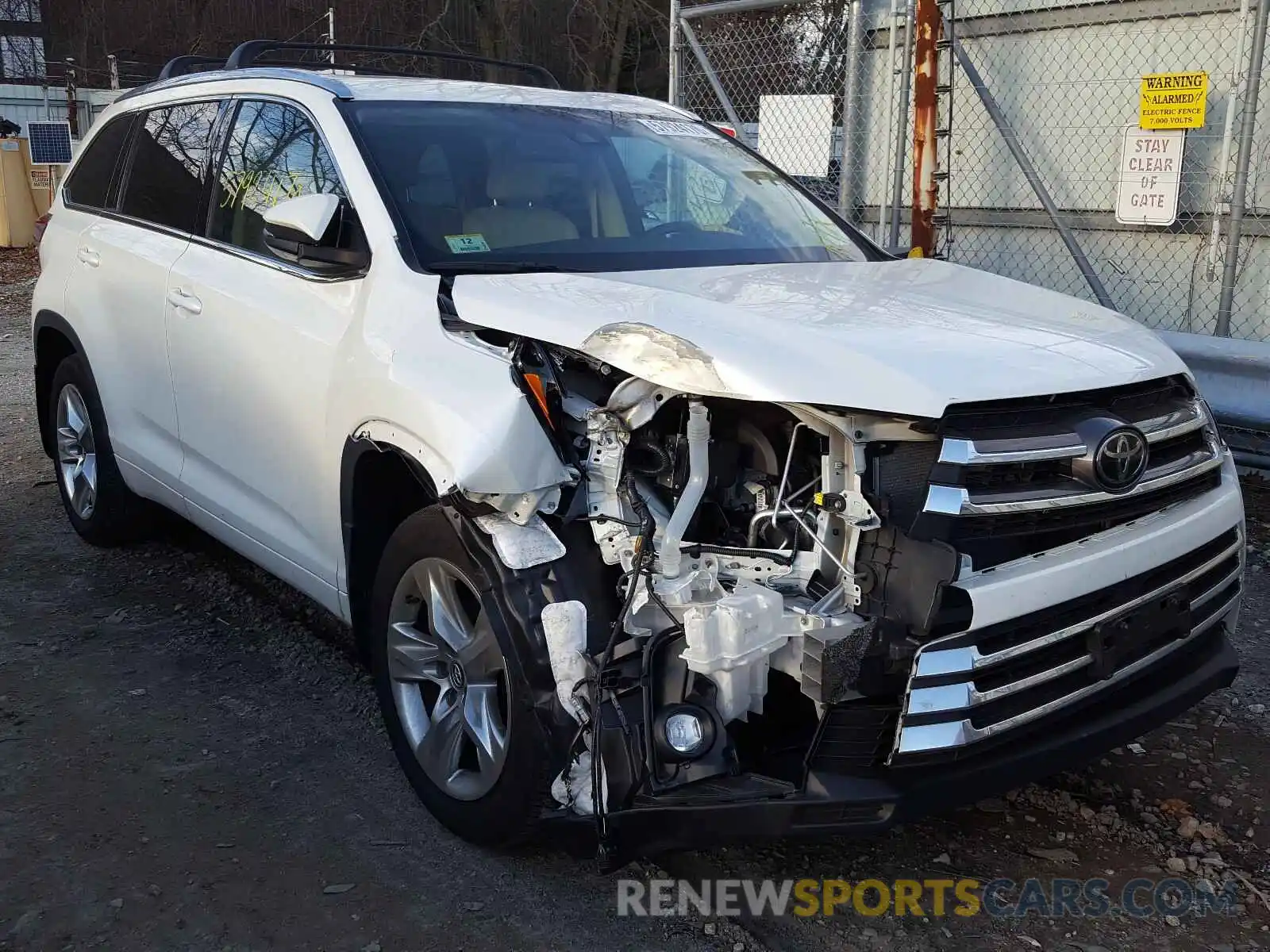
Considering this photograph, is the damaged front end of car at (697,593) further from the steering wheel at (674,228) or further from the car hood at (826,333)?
the steering wheel at (674,228)

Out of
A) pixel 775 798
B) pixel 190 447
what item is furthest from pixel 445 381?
pixel 190 447

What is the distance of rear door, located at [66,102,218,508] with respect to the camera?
Result: 173 inches

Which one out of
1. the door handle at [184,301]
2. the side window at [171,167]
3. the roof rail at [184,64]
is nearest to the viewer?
the door handle at [184,301]

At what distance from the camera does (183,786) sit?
3.46 m

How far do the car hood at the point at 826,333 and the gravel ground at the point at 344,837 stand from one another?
4.22ft

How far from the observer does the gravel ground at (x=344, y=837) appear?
284 cm

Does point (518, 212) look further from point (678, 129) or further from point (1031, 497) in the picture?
point (1031, 497)

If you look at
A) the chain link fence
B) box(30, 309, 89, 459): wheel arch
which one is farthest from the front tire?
the chain link fence

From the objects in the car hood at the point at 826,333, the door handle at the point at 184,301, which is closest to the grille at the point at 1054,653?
the car hood at the point at 826,333

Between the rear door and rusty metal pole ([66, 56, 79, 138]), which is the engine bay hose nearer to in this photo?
the rear door

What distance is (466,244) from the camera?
3.51m

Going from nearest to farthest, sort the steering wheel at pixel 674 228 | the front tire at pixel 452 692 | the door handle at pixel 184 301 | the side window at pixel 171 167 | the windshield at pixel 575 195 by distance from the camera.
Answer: the front tire at pixel 452 692 → the windshield at pixel 575 195 → the steering wheel at pixel 674 228 → the door handle at pixel 184 301 → the side window at pixel 171 167

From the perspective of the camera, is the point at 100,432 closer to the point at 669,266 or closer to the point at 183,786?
the point at 183,786

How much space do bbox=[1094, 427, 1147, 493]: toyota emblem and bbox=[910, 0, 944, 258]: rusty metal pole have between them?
13.5 ft
